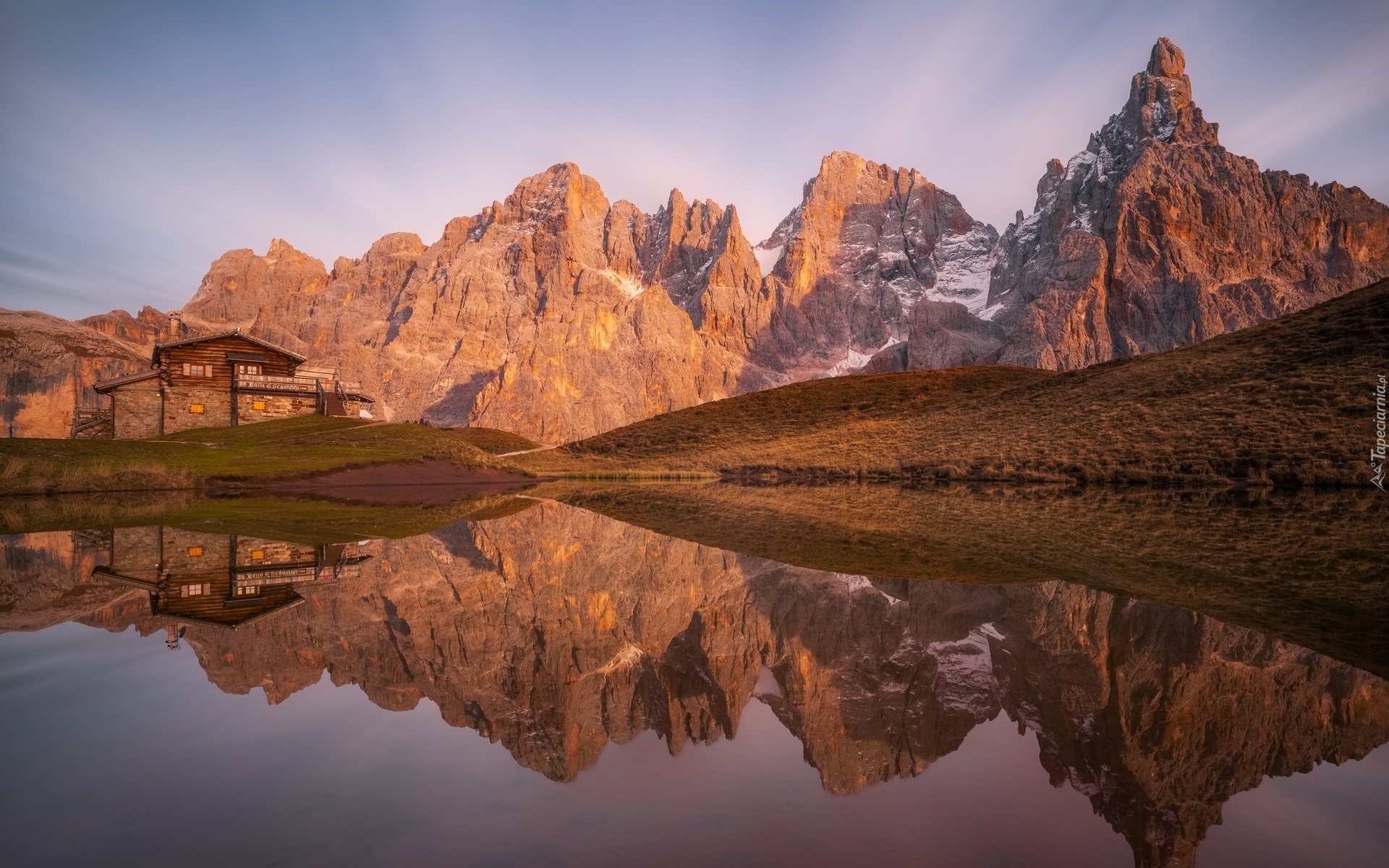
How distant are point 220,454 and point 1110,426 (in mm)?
49648

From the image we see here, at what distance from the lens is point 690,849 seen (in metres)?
2.93

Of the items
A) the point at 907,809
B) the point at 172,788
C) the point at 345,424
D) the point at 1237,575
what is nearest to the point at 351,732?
the point at 172,788

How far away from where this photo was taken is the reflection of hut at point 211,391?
47062 millimetres

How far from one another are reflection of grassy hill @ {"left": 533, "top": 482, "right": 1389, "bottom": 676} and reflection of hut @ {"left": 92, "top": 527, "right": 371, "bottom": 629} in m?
6.90

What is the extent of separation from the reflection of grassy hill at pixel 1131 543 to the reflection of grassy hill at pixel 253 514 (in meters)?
4.82

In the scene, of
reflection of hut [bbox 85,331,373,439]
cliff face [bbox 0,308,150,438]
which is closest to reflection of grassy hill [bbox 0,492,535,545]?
reflection of hut [bbox 85,331,373,439]

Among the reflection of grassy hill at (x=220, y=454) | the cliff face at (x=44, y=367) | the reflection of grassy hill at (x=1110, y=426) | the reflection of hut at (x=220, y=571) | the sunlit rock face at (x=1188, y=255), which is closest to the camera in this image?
the reflection of hut at (x=220, y=571)

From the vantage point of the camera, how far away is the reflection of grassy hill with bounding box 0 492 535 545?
15.2m

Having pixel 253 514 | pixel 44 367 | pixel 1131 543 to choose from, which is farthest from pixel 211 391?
pixel 44 367

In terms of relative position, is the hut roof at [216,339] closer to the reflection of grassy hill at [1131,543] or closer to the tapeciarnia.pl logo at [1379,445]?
the reflection of grassy hill at [1131,543]

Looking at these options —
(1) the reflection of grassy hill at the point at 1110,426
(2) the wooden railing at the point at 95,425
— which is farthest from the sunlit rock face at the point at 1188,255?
(2) the wooden railing at the point at 95,425

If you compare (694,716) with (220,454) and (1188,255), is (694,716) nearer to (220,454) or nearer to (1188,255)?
(220,454)

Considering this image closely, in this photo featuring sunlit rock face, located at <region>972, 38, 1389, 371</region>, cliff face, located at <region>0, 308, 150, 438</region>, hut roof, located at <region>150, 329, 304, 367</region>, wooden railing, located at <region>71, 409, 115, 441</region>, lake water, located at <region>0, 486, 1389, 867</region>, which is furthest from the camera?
sunlit rock face, located at <region>972, 38, 1389, 371</region>

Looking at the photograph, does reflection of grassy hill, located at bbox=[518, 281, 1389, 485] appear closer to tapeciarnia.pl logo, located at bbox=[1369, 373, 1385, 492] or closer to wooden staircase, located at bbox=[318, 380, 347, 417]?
tapeciarnia.pl logo, located at bbox=[1369, 373, 1385, 492]
